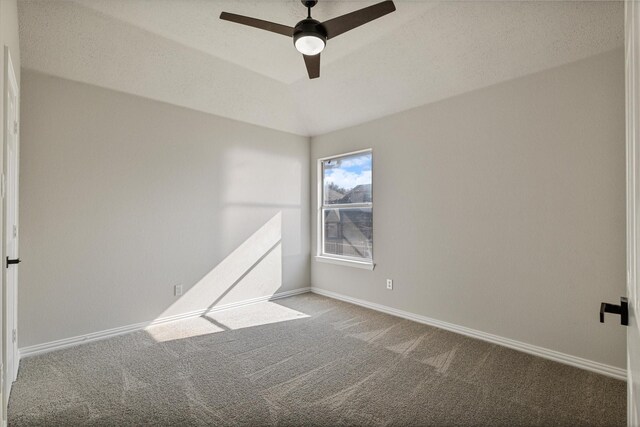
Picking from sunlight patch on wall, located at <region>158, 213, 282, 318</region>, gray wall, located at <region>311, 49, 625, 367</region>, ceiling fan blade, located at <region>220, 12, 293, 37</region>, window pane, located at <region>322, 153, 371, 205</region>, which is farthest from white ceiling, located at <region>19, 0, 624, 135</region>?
sunlight patch on wall, located at <region>158, 213, 282, 318</region>

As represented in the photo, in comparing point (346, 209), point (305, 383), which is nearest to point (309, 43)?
point (305, 383)

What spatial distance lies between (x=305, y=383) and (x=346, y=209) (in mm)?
2656

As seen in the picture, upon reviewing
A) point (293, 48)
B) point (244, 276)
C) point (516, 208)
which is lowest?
point (244, 276)

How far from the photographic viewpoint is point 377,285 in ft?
13.2

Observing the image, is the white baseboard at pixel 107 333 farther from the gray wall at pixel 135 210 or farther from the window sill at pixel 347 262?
the window sill at pixel 347 262

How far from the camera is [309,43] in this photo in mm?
2199

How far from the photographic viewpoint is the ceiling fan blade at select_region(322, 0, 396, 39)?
194 centimetres

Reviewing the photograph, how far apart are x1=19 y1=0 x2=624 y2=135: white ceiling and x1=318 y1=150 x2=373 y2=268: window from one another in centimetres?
86

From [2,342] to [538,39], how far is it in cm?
412

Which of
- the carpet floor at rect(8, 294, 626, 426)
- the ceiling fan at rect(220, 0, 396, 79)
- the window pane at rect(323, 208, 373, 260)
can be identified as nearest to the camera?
the carpet floor at rect(8, 294, 626, 426)

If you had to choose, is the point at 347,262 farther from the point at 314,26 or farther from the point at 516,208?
the point at 314,26

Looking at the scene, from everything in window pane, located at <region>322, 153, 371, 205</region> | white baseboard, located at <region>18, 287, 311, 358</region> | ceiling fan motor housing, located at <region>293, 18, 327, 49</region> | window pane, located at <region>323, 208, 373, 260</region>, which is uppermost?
ceiling fan motor housing, located at <region>293, 18, 327, 49</region>

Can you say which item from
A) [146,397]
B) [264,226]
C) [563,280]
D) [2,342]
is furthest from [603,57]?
[2,342]

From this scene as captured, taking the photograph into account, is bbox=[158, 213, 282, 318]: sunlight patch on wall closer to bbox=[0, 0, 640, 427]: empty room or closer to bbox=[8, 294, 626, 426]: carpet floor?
bbox=[0, 0, 640, 427]: empty room
